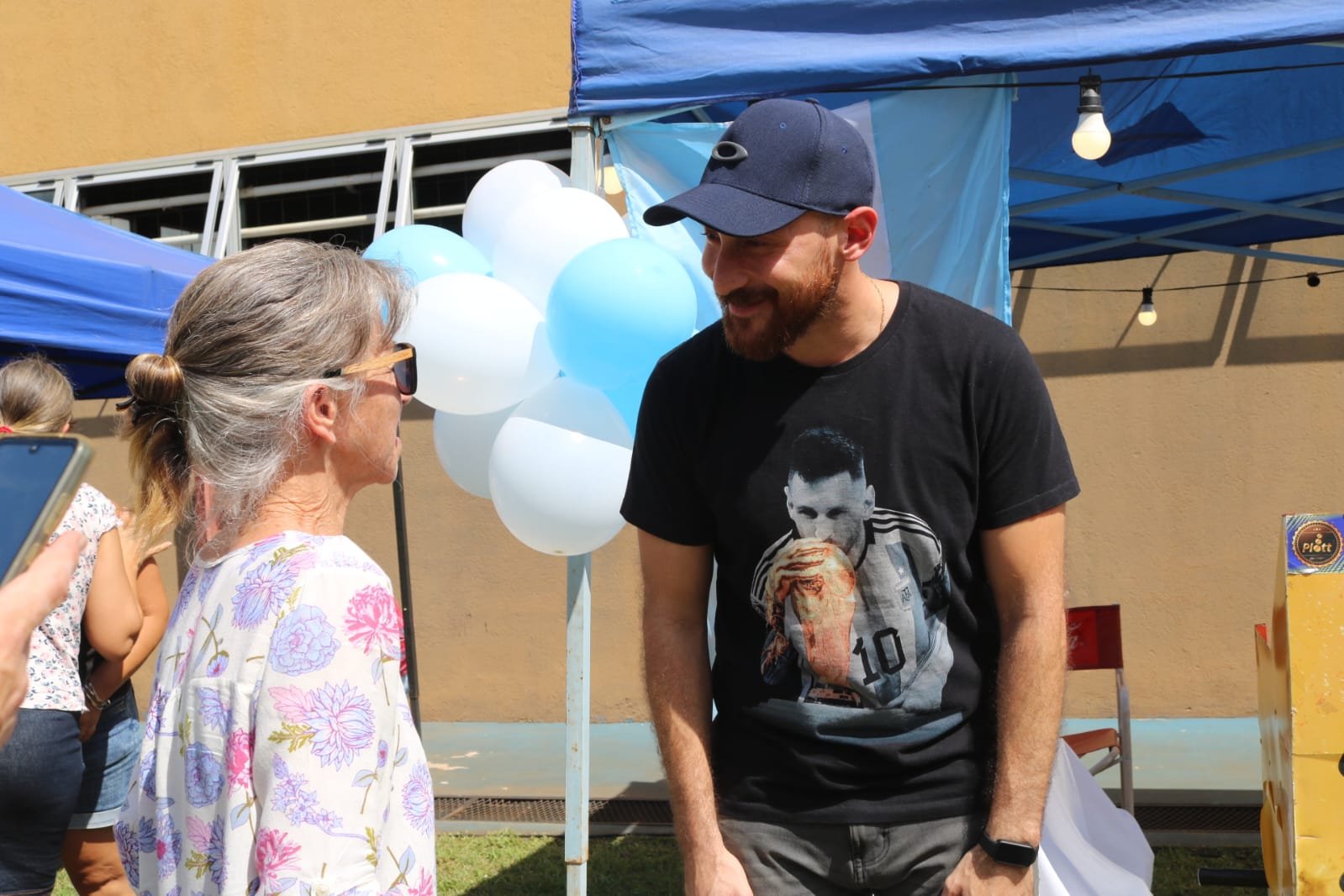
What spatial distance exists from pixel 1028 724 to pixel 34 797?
227 centimetres

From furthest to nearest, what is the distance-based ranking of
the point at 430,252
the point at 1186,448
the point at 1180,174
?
the point at 1186,448, the point at 1180,174, the point at 430,252

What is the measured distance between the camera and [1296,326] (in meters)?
6.78

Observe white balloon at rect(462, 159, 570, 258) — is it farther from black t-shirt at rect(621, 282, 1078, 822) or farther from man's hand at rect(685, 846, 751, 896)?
man's hand at rect(685, 846, 751, 896)

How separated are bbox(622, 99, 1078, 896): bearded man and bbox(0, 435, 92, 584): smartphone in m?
0.98

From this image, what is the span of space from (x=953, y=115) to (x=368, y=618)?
234 cm

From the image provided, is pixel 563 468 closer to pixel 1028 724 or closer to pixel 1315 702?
pixel 1028 724

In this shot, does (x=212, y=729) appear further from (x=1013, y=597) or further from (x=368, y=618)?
(x=1013, y=597)

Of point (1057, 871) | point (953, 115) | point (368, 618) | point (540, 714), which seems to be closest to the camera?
point (368, 618)

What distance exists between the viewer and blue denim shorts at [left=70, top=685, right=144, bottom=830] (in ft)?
10.9

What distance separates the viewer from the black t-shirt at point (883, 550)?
5.93ft

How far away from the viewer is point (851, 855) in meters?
1.81

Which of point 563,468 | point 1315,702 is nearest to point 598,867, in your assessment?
point 563,468

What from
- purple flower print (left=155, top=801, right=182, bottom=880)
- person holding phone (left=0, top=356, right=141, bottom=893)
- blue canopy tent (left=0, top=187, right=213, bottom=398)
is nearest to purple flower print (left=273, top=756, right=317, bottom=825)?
purple flower print (left=155, top=801, right=182, bottom=880)

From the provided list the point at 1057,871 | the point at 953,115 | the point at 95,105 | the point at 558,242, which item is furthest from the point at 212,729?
the point at 95,105
